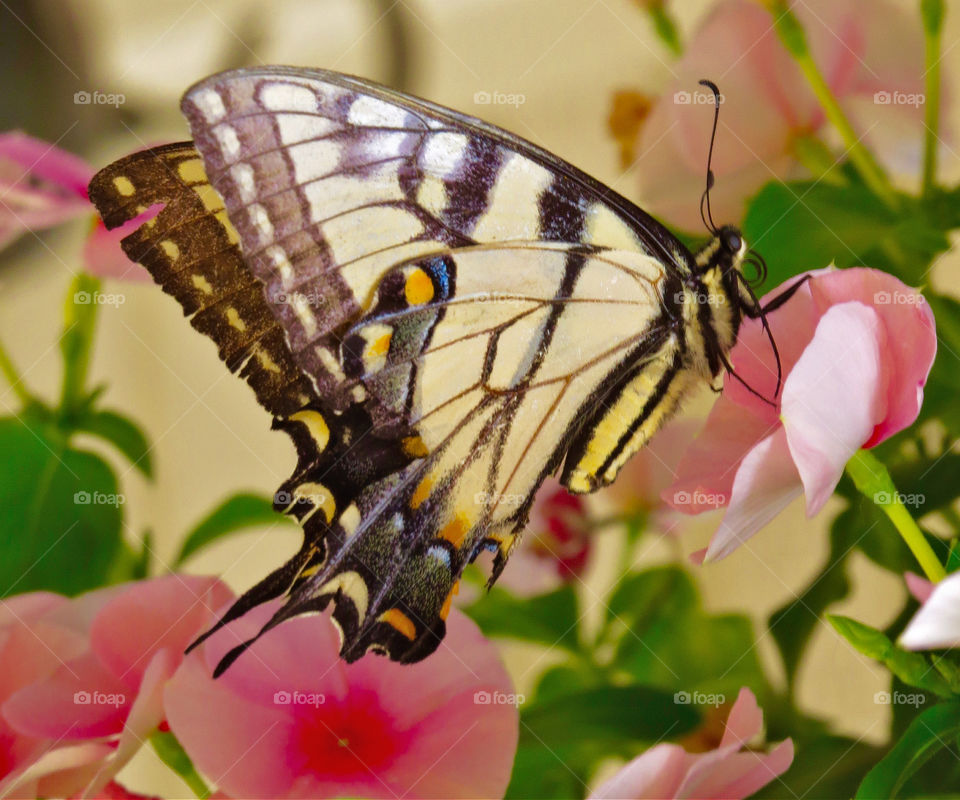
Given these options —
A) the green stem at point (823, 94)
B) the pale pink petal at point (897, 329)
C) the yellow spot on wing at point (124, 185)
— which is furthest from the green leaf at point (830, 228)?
the yellow spot on wing at point (124, 185)

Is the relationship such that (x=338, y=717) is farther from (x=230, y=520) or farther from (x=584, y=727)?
(x=230, y=520)

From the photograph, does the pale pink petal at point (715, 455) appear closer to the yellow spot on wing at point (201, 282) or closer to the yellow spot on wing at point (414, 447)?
the yellow spot on wing at point (414, 447)

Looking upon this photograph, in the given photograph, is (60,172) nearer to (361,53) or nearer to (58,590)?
(58,590)

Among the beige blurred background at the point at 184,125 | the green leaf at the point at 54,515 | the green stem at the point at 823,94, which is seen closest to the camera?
the green stem at the point at 823,94

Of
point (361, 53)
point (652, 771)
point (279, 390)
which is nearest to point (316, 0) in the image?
point (361, 53)

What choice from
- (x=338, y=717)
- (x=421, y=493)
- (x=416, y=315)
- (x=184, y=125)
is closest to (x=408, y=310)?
(x=416, y=315)

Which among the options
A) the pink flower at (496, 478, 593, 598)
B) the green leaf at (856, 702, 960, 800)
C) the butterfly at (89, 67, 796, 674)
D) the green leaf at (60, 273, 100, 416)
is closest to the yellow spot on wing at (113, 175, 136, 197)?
the butterfly at (89, 67, 796, 674)
